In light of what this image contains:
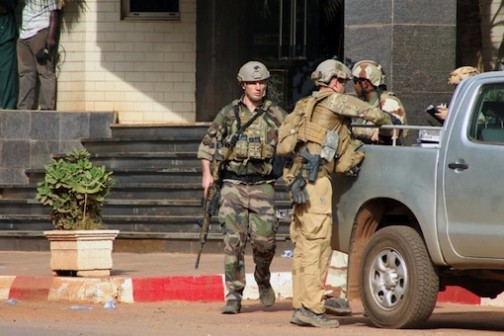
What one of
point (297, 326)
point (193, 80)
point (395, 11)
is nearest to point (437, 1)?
point (395, 11)

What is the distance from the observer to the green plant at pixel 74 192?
547 inches

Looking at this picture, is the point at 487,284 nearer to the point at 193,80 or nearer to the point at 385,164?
the point at 385,164

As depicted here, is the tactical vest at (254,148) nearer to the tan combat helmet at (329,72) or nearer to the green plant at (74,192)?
the tan combat helmet at (329,72)

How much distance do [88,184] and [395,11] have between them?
11.2ft

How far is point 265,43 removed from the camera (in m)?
21.0

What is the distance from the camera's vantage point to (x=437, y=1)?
1495 centimetres

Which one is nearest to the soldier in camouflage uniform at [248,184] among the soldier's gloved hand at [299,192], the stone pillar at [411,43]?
the soldier's gloved hand at [299,192]

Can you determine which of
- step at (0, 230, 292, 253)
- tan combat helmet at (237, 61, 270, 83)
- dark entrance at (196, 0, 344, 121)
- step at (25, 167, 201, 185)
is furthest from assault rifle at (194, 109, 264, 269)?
dark entrance at (196, 0, 344, 121)

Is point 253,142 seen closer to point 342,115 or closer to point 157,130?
point 342,115

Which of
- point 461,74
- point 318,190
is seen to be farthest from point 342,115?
point 461,74

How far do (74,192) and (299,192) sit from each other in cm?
361

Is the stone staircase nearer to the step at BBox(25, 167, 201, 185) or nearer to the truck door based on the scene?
the step at BBox(25, 167, 201, 185)

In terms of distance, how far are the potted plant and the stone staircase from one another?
3319 millimetres

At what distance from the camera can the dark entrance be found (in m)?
20.5
